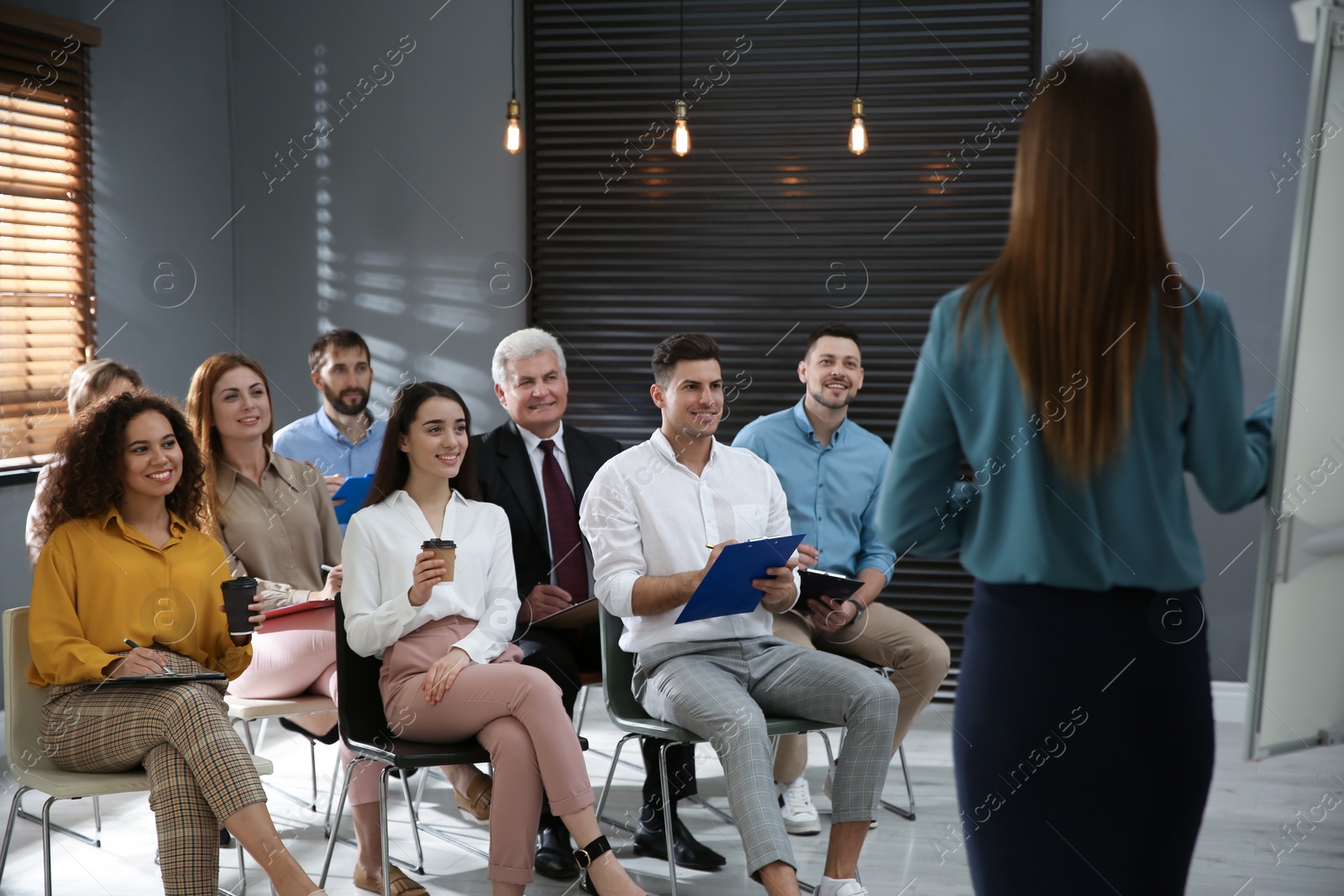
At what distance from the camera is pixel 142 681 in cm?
252

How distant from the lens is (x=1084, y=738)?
1273mm

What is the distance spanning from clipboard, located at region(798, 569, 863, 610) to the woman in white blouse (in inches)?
26.9

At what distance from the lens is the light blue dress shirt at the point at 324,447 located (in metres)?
4.10

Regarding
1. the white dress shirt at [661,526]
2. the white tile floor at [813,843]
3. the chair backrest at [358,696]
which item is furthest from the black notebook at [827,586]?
the chair backrest at [358,696]

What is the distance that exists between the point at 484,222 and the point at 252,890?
3.09m

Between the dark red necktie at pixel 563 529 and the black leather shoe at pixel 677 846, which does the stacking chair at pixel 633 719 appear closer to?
the black leather shoe at pixel 677 846

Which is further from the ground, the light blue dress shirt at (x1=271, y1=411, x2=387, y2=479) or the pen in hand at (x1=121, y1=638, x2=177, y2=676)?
the light blue dress shirt at (x1=271, y1=411, x2=387, y2=479)

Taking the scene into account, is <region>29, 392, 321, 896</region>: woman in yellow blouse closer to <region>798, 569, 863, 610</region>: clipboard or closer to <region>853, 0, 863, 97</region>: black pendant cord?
<region>798, 569, 863, 610</region>: clipboard

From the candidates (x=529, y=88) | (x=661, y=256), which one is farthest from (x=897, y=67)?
(x=529, y=88)

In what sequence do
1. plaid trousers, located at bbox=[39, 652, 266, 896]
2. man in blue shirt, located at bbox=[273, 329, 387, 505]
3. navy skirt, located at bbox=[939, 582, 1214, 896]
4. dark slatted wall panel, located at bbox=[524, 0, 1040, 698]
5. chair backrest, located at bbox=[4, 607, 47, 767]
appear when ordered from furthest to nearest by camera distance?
dark slatted wall panel, located at bbox=[524, 0, 1040, 698]
man in blue shirt, located at bbox=[273, 329, 387, 505]
chair backrest, located at bbox=[4, 607, 47, 767]
plaid trousers, located at bbox=[39, 652, 266, 896]
navy skirt, located at bbox=[939, 582, 1214, 896]

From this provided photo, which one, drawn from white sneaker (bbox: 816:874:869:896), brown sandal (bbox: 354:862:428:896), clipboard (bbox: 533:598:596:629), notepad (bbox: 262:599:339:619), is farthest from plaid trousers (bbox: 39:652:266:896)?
white sneaker (bbox: 816:874:869:896)

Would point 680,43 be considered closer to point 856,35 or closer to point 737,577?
point 856,35

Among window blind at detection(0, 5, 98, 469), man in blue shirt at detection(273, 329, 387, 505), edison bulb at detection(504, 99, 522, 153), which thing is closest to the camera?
window blind at detection(0, 5, 98, 469)

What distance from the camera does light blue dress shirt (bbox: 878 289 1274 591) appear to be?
115 cm
